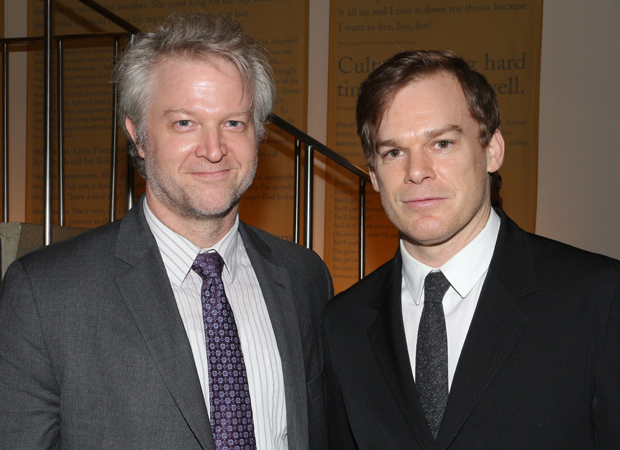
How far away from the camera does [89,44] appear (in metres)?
4.72

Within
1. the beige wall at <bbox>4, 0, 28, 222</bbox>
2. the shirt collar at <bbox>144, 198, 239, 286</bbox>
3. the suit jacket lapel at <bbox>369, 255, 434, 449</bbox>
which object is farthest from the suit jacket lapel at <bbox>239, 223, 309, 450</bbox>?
the beige wall at <bbox>4, 0, 28, 222</bbox>

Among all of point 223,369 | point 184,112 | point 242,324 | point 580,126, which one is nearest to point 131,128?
point 184,112

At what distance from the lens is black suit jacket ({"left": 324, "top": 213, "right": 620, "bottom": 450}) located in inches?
50.3

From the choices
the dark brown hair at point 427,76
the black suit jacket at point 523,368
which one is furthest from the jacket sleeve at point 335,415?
the dark brown hair at point 427,76

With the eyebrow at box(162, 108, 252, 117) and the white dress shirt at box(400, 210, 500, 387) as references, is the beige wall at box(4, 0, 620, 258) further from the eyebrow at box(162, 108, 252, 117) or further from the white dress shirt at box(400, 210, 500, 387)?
the eyebrow at box(162, 108, 252, 117)

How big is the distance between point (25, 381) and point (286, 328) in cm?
68

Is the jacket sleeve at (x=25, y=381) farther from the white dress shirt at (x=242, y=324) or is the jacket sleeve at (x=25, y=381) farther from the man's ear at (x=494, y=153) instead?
the man's ear at (x=494, y=153)

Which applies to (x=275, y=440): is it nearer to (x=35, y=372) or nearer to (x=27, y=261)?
(x=35, y=372)

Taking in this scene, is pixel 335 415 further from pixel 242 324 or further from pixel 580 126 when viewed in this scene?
pixel 580 126

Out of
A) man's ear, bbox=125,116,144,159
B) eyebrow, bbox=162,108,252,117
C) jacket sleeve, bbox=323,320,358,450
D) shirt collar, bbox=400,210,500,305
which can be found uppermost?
eyebrow, bbox=162,108,252,117

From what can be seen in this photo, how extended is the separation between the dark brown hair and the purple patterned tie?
59 cm

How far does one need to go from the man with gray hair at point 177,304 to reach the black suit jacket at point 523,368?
→ 0.27m

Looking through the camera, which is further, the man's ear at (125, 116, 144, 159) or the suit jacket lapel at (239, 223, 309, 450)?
the man's ear at (125, 116, 144, 159)

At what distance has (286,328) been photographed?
1.69m
